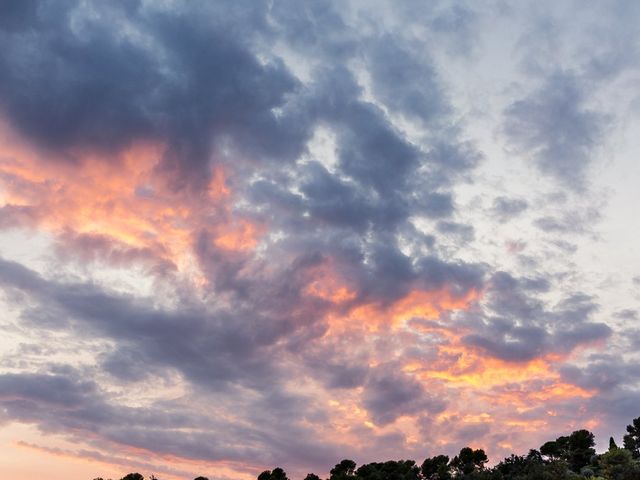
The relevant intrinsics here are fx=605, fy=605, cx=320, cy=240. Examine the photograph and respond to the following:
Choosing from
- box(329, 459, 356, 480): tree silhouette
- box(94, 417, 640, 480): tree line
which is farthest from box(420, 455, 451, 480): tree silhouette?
box(329, 459, 356, 480): tree silhouette

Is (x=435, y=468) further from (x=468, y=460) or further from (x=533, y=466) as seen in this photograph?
(x=533, y=466)

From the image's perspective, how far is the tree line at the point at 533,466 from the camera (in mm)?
87375

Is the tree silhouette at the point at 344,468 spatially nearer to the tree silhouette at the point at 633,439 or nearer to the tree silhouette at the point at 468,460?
the tree silhouette at the point at 468,460

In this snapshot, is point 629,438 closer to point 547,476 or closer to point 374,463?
point 547,476

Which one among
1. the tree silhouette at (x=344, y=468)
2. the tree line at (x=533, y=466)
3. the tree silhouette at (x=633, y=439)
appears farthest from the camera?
the tree silhouette at (x=344, y=468)

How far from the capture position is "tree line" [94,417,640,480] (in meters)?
87.4

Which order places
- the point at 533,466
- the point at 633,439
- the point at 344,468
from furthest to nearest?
the point at 344,468
the point at 633,439
the point at 533,466

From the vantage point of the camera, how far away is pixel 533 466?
9212 cm

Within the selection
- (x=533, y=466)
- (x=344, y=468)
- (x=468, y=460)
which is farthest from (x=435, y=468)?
(x=533, y=466)

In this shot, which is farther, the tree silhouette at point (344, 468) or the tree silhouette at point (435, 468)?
the tree silhouette at point (344, 468)

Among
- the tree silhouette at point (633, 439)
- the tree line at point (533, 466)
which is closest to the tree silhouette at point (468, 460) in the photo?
the tree line at point (533, 466)

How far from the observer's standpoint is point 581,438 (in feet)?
441

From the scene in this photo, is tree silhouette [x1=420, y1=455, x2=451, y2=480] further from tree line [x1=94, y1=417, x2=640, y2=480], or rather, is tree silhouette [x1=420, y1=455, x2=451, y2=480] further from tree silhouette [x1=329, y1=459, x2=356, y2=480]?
tree silhouette [x1=329, y1=459, x2=356, y2=480]

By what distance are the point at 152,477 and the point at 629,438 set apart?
135m
